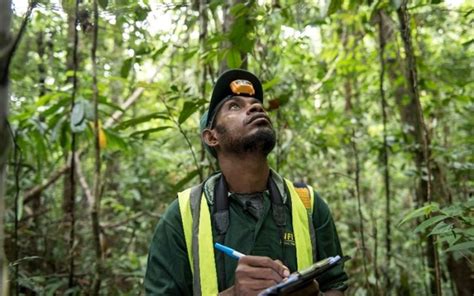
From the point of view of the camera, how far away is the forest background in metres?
3.08

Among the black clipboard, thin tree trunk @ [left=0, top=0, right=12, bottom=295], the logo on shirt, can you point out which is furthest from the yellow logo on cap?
thin tree trunk @ [left=0, top=0, right=12, bottom=295]

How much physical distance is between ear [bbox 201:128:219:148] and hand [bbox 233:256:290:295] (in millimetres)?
823

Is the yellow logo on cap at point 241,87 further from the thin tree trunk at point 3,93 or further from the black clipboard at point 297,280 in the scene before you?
the thin tree trunk at point 3,93

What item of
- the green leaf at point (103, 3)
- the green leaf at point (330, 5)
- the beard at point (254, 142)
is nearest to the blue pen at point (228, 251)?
the beard at point (254, 142)

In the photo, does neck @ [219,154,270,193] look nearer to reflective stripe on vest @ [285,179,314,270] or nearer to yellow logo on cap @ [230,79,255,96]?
reflective stripe on vest @ [285,179,314,270]

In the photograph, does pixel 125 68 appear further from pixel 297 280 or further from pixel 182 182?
pixel 297 280

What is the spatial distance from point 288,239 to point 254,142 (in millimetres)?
500

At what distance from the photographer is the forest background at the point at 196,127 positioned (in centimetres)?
308

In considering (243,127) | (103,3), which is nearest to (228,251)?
(243,127)

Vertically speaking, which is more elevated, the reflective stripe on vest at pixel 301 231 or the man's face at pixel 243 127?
the man's face at pixel 243 127

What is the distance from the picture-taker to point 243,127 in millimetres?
2316

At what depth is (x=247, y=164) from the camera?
7.49 ft

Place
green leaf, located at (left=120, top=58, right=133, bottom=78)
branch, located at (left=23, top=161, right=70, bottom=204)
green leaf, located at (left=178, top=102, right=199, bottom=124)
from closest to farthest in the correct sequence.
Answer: green leaf, located at (left=178, top=102, right=199, bottom=124) < green leaf, located at (left=120, top=58, right=133, bottom=78) < branch, located at (left=23, top=161, right=70, bottom=204)

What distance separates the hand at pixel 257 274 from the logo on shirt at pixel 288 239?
0.34 meters
